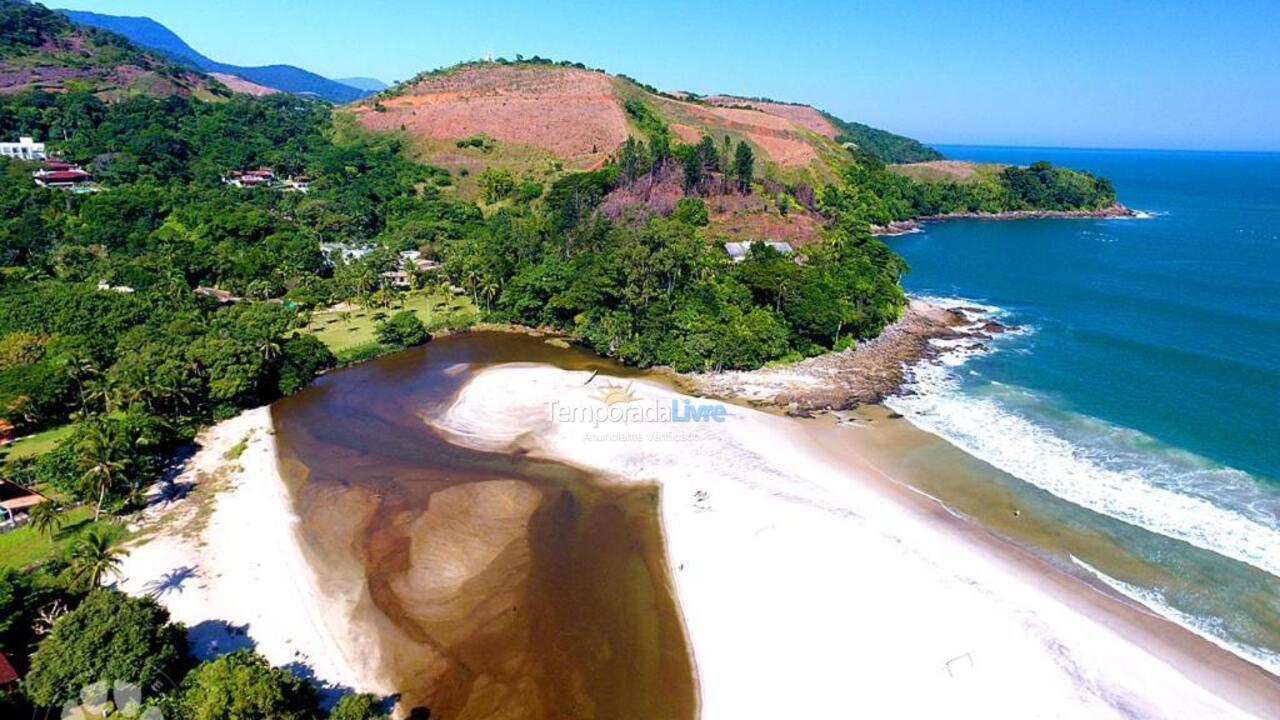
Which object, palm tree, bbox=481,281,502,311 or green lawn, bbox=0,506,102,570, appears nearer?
green lawn, bbox=0,506,102,570

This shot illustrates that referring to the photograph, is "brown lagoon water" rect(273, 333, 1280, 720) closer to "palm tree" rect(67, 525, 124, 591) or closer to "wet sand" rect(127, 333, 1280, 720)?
"wet sand" rect(127, 333, 1280, 720)

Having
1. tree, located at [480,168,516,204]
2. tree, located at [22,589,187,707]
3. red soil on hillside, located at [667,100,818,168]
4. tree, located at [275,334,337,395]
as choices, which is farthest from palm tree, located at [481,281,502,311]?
red soil on hillside, located at [667,100,818,168]

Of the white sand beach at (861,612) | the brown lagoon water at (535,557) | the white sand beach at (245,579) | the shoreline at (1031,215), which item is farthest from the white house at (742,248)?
the shoreline at (1031,215)

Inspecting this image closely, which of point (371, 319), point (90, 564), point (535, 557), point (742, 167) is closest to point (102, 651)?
point (90, 564)

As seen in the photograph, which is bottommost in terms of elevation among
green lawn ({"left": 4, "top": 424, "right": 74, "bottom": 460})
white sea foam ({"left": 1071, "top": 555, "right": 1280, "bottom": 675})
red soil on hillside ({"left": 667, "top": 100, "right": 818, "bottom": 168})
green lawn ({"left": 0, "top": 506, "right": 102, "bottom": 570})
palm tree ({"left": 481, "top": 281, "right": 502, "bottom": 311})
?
green lawn ({"left": 0, "top": 506, "right": 102, "bottom": 570})

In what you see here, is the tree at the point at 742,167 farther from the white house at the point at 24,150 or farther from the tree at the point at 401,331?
the white house at the point at 24,150

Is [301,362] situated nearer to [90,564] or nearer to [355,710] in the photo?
[90,564]
